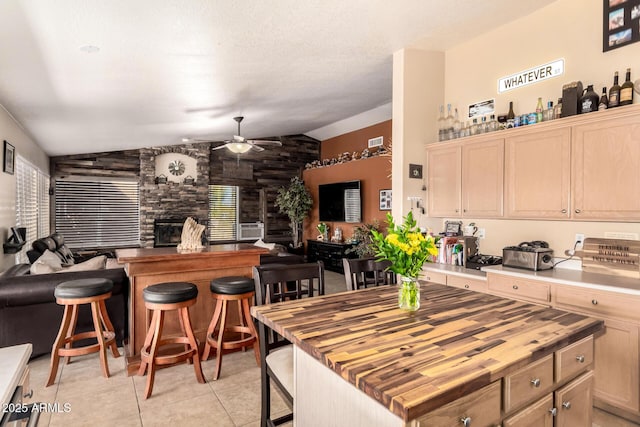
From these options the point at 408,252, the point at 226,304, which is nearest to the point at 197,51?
the point at 226,304

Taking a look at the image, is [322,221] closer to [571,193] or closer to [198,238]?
[198,238]

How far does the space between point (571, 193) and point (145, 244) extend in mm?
7878

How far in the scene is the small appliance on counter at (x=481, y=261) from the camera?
348 cm

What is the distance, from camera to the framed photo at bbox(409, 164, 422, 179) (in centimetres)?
397

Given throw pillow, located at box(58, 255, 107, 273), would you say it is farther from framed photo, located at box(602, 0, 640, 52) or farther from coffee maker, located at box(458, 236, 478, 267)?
framed photo, located at box(602, 0, 640, 52)

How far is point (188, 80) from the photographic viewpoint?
3.79 meters

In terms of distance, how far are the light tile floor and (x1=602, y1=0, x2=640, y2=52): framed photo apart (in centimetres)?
277

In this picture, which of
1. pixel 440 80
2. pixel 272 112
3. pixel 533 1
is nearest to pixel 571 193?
pixel 533 1

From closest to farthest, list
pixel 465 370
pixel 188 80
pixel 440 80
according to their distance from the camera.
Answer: pixel 465 370, pixel 188 80, pixel 440 80

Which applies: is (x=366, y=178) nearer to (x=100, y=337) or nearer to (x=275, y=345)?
(x=100, y=337)

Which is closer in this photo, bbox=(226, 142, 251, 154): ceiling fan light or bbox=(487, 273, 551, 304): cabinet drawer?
bbox=(487, 273, 551, 304): cabinet drawer

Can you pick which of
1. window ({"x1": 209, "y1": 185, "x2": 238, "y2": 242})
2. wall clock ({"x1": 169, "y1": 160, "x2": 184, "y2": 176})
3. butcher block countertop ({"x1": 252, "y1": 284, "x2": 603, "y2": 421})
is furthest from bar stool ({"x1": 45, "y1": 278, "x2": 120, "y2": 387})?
window ({"x1": 209, "y1": 185, "x2": 238, "y2": 242})

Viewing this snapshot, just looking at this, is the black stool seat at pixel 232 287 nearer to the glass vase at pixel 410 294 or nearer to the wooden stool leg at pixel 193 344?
the wooden stool leg at pixel 193 344

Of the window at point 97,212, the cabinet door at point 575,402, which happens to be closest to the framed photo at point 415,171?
the cabinet door at point 575,402
